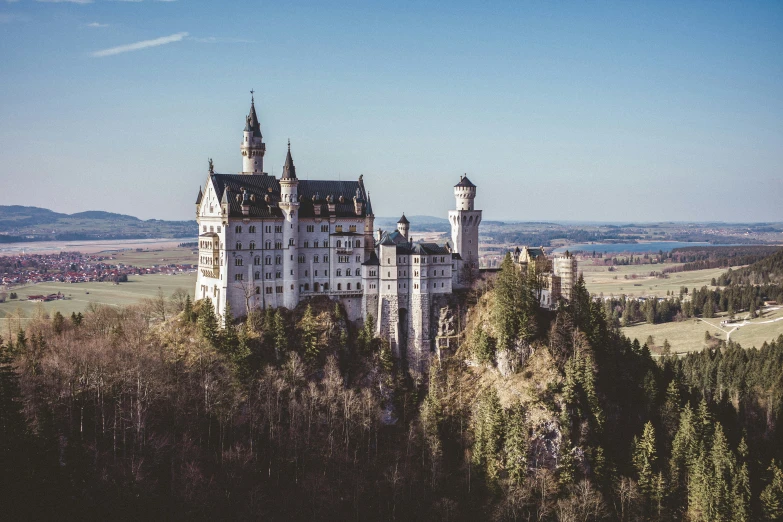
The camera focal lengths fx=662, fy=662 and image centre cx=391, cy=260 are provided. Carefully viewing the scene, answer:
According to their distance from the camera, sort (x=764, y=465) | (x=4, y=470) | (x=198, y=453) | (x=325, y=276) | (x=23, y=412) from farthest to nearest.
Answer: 1. (x=325, y=276)
2. (x=764, y=465)
3. (x=198, y=453)
4. (x=23, y=412)
5. (x=4, y=470)

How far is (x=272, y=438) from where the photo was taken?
269ft

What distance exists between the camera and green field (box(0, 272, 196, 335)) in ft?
474

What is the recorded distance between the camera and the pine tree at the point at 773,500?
80.5m

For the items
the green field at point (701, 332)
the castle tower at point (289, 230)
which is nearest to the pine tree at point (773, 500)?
the castle tower at point (289, 230)

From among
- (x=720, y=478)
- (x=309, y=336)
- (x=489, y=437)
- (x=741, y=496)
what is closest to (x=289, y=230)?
(x=309, y=336)

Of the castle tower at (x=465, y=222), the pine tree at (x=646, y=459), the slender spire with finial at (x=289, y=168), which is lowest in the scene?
the pine tree at (x=646, y=459)

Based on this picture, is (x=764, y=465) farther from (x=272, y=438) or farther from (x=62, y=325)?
(x=62, y=325)

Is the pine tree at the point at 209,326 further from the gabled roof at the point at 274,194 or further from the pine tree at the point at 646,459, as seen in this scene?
the pine tree at the point at 646,459

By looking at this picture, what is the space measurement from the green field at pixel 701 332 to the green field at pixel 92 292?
11734cm

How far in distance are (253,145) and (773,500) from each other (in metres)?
84.3

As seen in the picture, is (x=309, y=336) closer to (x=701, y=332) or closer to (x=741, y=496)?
(x=741, y=496)

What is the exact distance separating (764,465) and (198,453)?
73753 mm

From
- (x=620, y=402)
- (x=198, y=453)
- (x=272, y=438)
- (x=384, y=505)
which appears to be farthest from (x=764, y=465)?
(x=198, y=453)

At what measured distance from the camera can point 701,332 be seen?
552 ft
